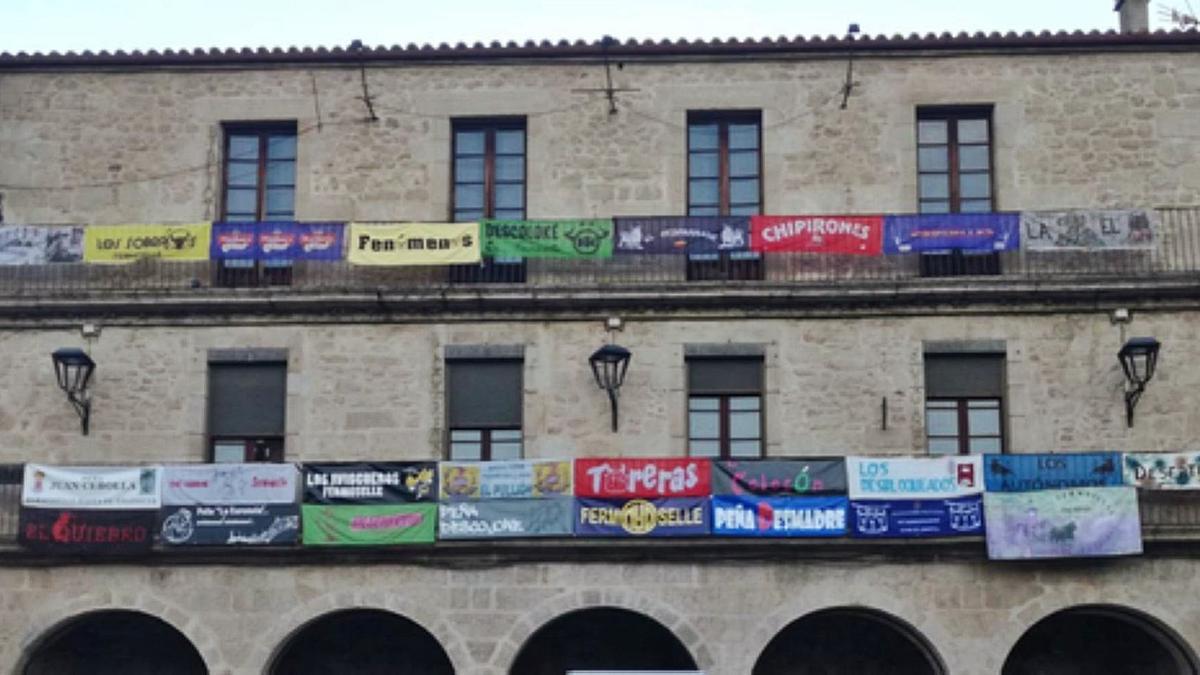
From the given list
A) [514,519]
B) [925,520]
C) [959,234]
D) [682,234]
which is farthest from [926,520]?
[514,519]

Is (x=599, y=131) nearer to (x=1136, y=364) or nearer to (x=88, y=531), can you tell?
(x=1136, y=364)

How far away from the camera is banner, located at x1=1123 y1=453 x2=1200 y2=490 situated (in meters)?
23.4

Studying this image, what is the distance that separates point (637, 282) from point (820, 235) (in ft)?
8.38

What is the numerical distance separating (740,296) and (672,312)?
3.11 ft

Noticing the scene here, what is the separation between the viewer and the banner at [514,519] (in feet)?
77.7

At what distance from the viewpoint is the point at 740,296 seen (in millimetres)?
24469

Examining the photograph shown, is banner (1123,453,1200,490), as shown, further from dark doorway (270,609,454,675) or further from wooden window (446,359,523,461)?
dark doorway (270,609,454,675)

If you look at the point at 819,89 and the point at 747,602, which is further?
the point at 819,89

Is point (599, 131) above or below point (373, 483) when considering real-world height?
above

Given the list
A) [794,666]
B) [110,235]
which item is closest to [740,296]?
[794,666]

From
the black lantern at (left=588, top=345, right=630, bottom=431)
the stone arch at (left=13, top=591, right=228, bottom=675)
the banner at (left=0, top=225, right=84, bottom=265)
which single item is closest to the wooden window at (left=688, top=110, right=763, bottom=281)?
the black lantern at (left=588, top=345, right=630, bottom=431)

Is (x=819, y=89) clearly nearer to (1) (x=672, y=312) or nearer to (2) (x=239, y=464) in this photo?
(1) (x=672, y=312)

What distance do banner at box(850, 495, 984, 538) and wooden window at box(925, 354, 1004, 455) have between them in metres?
1.13

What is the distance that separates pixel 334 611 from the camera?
2372 cm
